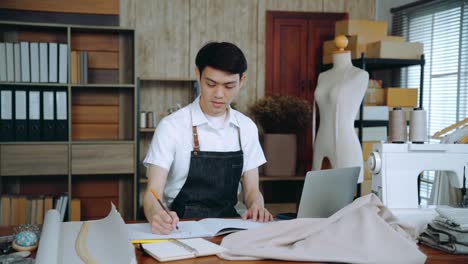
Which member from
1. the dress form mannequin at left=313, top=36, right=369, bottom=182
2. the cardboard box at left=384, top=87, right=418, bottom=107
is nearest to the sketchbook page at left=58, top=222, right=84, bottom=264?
the dress form mannequin at left=313, top=36, right=369, bottom=182

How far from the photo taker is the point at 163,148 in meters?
2.09

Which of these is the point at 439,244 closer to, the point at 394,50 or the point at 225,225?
the point at 225,225

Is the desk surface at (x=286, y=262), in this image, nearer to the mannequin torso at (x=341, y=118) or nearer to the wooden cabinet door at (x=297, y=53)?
the mannequin torso at (x=341, y=118)

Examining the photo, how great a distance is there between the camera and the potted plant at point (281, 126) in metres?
4.36

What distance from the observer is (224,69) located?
2031 mm

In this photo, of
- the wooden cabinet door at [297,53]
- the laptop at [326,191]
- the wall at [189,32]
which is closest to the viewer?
the laptop at [326,191]

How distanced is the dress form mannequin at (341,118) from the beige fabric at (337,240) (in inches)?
71.3

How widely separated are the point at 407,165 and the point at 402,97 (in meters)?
2.54

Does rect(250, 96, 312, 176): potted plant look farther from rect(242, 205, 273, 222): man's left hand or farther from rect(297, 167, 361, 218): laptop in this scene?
rect(297, 167, 361, 218): laptop

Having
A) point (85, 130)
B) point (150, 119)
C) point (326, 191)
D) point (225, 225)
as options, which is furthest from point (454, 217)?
point (85, 130)

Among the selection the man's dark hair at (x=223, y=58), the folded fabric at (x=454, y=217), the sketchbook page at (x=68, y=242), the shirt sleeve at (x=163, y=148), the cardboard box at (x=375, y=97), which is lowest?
the sketchbook page at (x=68, y=242)

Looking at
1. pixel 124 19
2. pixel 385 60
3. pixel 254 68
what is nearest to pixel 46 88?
pixel 124 19

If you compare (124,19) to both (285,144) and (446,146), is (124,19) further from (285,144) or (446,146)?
(446,146)

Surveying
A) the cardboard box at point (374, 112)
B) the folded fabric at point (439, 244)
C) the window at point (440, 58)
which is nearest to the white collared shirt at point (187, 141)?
the folded fabric at point (439, 244)
